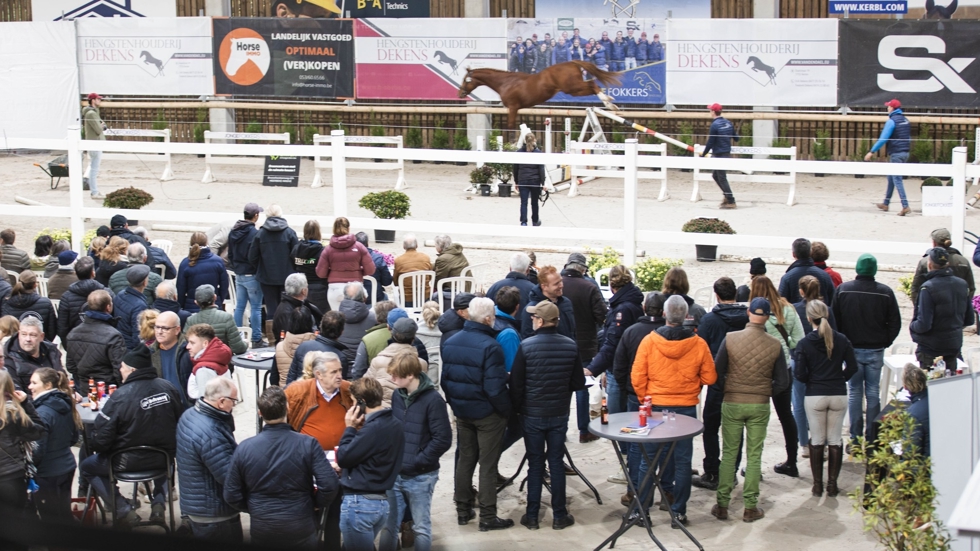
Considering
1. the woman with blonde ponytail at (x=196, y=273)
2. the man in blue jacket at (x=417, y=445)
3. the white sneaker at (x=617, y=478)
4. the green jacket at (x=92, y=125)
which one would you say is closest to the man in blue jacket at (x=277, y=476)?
the man in blue jacket at (x=417, y=445)

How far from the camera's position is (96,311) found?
23.4 feet

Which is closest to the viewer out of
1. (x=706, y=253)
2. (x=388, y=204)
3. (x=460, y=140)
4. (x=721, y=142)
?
(x=706, y=253)

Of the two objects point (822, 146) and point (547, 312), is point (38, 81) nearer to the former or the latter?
point (822, 146)

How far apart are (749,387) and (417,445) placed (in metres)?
2.08

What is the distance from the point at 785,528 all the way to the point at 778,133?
1437 cm

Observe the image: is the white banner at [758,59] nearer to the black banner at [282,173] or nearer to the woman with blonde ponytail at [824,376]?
the black banner at [282,173]

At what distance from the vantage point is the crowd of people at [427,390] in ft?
17.3

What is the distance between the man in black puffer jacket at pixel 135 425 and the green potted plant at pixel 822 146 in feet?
50.9

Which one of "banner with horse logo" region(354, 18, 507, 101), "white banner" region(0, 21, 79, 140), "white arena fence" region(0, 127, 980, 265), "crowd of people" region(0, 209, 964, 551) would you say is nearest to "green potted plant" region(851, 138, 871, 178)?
"banner with horse logo" region(354, 18, 507, 101)

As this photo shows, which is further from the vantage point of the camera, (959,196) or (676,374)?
(959,196)

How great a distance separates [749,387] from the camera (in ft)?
21.0

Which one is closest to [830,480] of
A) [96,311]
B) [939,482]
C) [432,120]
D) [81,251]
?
[939,482]

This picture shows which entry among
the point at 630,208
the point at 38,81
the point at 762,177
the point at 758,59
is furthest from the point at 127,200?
the point at 758,59

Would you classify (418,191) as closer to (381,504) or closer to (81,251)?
(81,251)
